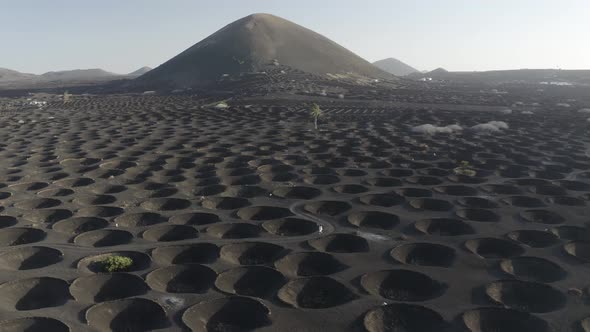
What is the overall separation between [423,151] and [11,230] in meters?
18.6

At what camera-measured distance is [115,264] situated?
32.6ft

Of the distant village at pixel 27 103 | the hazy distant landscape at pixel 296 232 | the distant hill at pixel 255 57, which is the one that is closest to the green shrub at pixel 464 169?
the hazy distant landscape at pixel 296 232

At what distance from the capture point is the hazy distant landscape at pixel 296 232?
827cm

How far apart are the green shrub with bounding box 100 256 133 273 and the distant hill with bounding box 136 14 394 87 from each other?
8073 cm

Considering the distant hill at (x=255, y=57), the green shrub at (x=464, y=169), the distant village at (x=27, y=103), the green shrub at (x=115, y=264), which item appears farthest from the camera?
the distant hill at (x=255, y=57)

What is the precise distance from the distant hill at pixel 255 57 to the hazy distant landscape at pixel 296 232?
66586 mm

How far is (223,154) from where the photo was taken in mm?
23500

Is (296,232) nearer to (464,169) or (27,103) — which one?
(464,169)

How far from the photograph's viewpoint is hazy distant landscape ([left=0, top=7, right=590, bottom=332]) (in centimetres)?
827

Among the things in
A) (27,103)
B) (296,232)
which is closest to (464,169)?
(296,232)

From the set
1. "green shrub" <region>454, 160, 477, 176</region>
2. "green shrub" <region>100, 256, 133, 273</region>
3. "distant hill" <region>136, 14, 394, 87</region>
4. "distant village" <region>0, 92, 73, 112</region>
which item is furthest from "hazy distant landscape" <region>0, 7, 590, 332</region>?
"distant hill" <region>136, 14, 394, 87</region>

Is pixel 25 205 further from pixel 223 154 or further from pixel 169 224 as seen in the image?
pixel 223 154

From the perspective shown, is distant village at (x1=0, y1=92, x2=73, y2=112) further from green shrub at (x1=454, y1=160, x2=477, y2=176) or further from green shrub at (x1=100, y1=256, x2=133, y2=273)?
green shrub at (x1=454, y1=160, x2=477, y2=176)

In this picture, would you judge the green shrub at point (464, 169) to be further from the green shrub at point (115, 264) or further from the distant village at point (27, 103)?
the distant village at point (27, 103)
